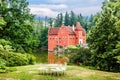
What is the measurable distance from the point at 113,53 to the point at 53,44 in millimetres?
72670

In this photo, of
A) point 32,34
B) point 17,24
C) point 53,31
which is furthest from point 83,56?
point 53,31

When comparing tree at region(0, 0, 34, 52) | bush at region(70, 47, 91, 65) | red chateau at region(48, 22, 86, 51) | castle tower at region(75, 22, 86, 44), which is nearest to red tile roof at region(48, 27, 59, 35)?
red chateau at region(48, 22, 86, 51)

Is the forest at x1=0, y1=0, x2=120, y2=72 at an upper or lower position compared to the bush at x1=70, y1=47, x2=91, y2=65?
upper

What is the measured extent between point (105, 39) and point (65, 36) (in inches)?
2698

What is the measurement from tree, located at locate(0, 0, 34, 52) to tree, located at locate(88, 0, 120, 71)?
275 inches

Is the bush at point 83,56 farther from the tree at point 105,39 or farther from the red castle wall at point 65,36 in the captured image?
the red castle wall at point 65,36

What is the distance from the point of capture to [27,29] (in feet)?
98.9

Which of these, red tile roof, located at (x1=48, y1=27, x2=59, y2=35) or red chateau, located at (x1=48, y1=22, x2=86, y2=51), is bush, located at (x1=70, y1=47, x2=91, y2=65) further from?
red tile roof, located at (x1=48, y1=27, x2=59, y2=35)

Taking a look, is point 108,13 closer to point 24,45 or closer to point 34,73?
point 24,45

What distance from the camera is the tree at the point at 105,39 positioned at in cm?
2947

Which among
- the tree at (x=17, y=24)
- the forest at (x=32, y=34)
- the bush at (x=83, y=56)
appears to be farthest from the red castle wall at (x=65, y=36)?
the tree at (x=17, y=24)

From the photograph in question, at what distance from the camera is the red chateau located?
98119mm

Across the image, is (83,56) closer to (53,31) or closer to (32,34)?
(32,34)

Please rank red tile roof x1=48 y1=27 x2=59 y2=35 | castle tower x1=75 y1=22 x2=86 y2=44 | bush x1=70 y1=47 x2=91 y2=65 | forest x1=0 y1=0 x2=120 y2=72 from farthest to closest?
1. red tile roof x1=48 y1=27 x2=59 y2=35
2. castle tower x1=75 y1=22 x2=86 y2=44
3. bush x1=70 y1=47 x2=91 y2=65
4. forest x1=0 y1=0 x2=120 y2=72
